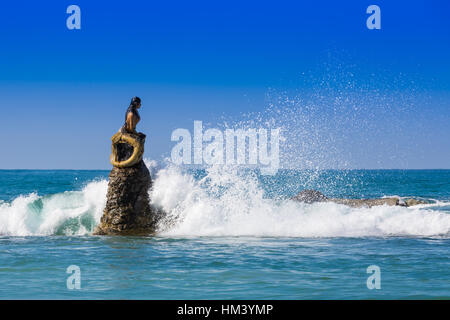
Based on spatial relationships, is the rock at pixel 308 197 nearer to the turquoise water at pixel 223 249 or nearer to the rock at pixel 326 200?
the rock at pixel 326 200

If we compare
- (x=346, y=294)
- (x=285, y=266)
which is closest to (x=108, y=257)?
(x=285, y=266)

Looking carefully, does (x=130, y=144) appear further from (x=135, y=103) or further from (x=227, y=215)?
(x=227, y=215)

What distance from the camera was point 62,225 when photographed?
1509 cm

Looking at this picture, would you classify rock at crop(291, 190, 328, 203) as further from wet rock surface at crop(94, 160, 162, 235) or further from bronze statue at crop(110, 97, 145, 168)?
bronze statue at crop(110, 97, 145, 168)

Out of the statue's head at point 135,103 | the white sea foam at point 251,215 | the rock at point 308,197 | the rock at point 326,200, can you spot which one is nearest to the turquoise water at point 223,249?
the white sea foam at point 251,215

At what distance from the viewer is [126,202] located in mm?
13172

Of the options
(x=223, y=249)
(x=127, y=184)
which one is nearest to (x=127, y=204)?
(x=127, y=184)

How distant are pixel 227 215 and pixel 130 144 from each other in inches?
121

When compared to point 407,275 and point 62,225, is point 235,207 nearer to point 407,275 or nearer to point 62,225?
point 62,225

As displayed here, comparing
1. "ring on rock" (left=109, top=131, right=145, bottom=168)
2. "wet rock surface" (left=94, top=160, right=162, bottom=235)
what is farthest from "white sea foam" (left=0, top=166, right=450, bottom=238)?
"ring on rock" (left=109, top=131, right=145, bottom=168)

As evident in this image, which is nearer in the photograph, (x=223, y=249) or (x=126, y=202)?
(x=223, y=249)

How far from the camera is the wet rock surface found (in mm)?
13156

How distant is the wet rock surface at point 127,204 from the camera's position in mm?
13156

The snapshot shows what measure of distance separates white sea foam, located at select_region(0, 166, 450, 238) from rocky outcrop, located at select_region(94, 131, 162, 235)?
48cm
